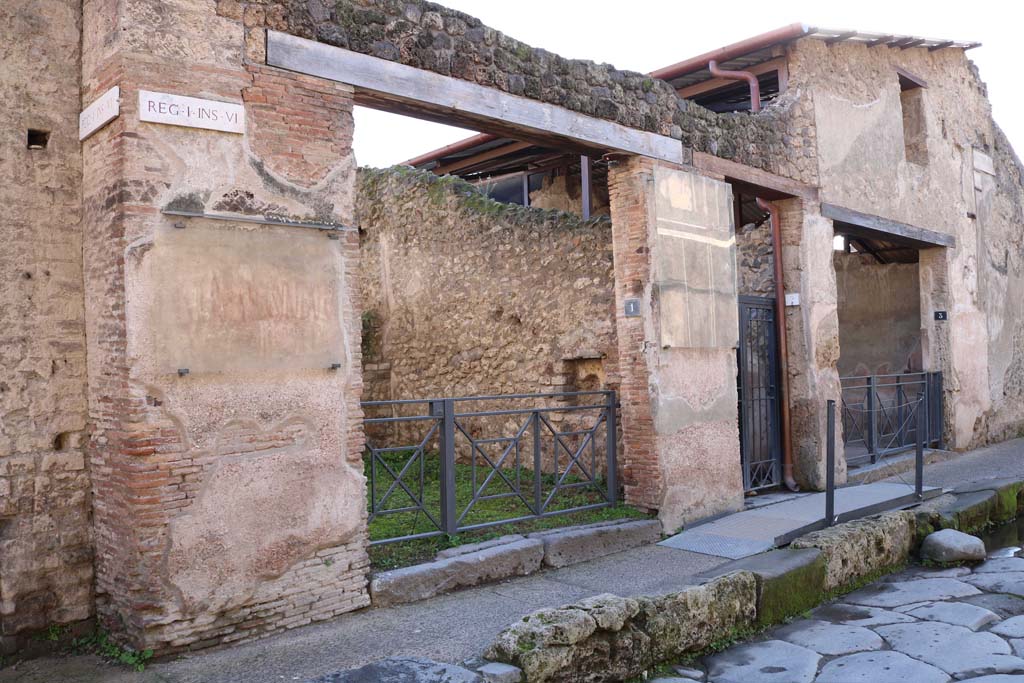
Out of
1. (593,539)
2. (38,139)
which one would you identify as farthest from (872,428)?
(38,139)

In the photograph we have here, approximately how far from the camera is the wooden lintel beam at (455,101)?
4891 millimetres

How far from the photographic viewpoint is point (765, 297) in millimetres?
8859

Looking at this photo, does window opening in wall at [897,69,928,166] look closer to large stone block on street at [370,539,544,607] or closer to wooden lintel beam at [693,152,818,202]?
wooden lintel beam at [693,152,818,202]

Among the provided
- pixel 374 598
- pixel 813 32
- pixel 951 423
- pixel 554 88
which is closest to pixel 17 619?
pixel 374 598

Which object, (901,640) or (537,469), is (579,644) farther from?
(537,469)

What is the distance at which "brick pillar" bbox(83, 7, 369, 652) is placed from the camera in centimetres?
421

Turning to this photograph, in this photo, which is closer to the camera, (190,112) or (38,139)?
(190,112)

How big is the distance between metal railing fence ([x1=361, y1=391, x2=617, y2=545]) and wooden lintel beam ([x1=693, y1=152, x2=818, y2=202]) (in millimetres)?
2359

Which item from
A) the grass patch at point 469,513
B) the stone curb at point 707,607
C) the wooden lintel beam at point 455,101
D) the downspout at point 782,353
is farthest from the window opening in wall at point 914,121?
the grass patch at point 469,513

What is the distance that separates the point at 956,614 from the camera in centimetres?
509

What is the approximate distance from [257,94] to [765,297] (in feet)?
19.5

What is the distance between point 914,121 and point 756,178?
179 inches


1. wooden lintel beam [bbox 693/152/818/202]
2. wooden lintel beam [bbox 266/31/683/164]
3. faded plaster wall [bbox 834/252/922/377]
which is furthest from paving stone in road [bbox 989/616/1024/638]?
faded plaster wall [bbox 834/252/922/377]

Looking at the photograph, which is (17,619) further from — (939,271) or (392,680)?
(939,271)
